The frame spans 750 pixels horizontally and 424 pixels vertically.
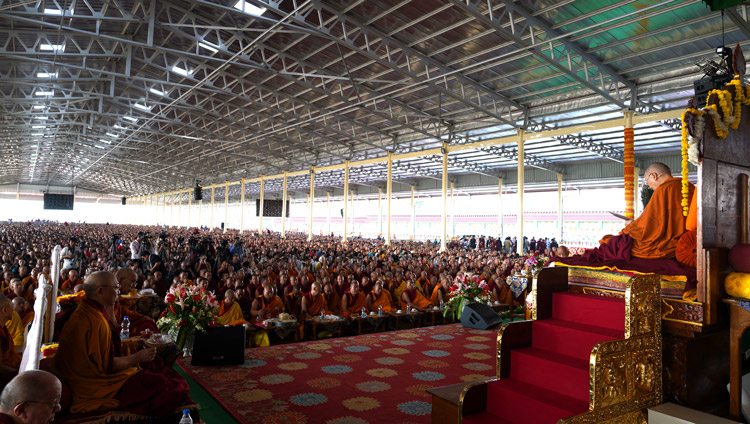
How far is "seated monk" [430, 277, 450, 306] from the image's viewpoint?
961cm

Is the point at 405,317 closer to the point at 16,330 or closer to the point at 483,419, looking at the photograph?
the point at 483,419

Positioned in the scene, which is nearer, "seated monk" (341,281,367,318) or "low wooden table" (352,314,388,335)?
"low wooden table" (352,314,388,335)

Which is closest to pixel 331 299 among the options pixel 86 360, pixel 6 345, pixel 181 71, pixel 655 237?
pixel 6 345

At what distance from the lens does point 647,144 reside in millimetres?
18750

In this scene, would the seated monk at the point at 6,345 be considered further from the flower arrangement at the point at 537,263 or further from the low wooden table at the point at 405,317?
the flower arrangement at the point at 537,263

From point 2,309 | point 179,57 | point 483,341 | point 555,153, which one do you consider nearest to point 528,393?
point 483,341

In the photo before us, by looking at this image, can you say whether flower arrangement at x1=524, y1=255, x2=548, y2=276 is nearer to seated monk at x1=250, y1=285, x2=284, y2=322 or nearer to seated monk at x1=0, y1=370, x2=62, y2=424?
seated monk at x1=250, y1=285, x2=284, y2=322

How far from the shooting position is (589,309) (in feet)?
11.8

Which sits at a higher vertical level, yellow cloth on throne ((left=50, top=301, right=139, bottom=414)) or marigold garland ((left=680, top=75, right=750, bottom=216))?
marigold garland ((left=680, top=75, right=750, bottom=216))

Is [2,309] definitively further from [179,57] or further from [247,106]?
[247,106]

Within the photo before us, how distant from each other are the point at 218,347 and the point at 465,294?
189 inches

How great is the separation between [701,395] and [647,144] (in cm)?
1849

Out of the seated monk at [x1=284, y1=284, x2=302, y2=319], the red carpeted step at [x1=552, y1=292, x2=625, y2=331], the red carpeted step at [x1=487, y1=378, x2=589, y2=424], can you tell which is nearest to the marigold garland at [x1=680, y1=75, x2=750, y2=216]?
the red carpeted step at [x1=552, y1=292, x2=625, y2=331]

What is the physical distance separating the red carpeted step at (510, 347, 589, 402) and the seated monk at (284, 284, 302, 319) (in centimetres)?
503
